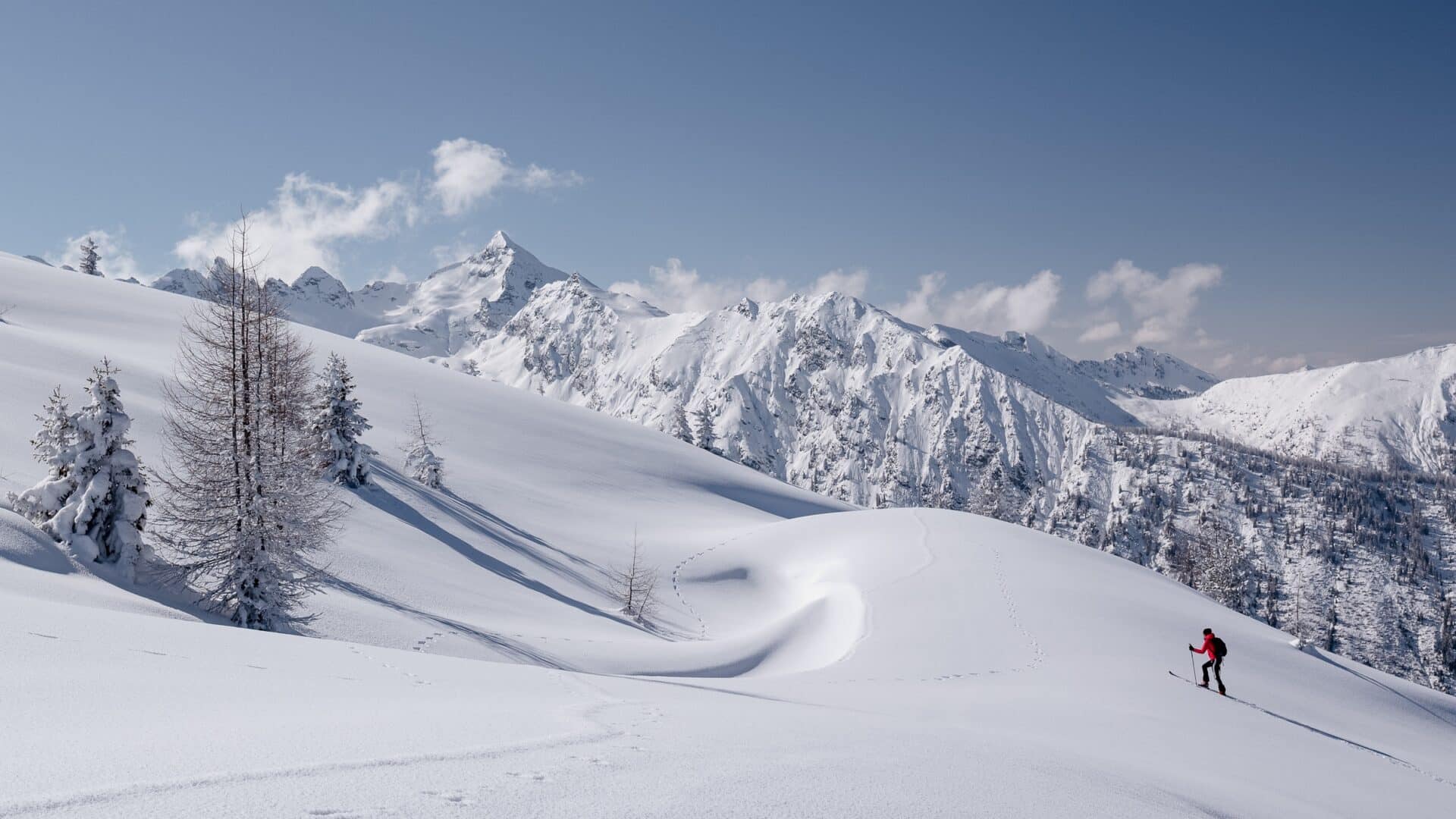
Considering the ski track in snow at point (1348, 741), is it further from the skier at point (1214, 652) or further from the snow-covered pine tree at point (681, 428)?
the snow-covered pine tree at point (681, 428)

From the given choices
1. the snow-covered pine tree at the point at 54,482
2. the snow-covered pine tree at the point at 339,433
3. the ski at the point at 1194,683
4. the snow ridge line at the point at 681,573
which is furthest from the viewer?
the snow ridge line at the point at 681,573

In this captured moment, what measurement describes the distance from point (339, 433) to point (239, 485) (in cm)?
1667

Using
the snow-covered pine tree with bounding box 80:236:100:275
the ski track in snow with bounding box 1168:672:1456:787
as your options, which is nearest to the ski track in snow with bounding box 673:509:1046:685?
the ski track in snow with bounding box 1168:672:1456:787

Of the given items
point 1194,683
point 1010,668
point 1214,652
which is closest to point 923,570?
point 1010,668

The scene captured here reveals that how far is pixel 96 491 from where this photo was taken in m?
12.9

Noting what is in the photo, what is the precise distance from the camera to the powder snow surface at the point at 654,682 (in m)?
4.09

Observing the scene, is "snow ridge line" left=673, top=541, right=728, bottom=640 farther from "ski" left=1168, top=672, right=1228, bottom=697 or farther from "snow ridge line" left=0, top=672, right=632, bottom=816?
"snow ridge line" left=0, top=672, right=632, bottom=816

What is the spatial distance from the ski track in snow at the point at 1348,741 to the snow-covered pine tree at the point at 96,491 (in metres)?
24.9

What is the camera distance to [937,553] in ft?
100

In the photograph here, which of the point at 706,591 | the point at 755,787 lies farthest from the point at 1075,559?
the point at 755,787

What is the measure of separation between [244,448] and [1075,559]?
3222cm

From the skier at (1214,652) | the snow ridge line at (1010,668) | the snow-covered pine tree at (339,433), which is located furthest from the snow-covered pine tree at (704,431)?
the skier at (1214,652)

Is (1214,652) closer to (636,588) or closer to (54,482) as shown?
(636,588)

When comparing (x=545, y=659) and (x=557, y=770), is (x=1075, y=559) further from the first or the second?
(x=557, y=770)
